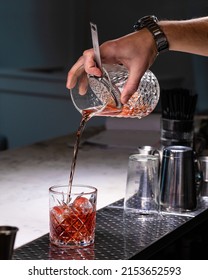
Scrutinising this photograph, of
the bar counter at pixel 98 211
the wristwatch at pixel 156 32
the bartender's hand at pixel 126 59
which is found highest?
the wristwatch at pixel 156 32

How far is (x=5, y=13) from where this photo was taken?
613 centimetres

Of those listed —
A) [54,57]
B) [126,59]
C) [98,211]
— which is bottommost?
[98,211]

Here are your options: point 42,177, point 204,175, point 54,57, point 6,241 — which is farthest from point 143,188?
point 54,57

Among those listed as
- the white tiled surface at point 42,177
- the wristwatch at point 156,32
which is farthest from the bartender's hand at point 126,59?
the white tiled surface at point 42,177

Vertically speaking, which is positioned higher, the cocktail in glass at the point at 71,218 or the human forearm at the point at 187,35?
the human forearm at the point at 187,35

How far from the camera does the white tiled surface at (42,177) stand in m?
2.04

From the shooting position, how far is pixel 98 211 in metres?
2.15

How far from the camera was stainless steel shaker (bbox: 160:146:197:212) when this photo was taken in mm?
2166

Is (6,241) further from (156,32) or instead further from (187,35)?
(187,35)

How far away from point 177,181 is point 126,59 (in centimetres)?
44

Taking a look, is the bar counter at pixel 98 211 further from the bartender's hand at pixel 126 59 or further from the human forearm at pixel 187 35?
the human forearm at pixel 187 35

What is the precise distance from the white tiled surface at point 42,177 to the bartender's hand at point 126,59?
390 millimetres
